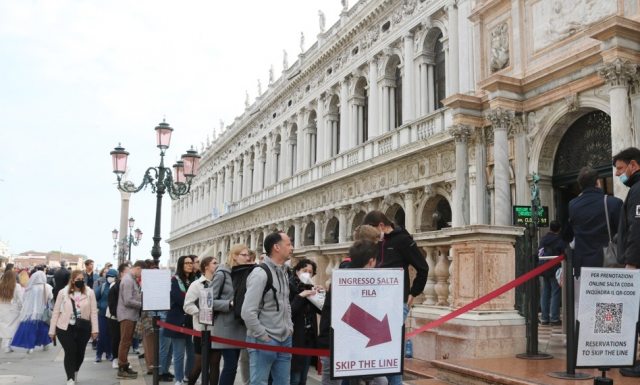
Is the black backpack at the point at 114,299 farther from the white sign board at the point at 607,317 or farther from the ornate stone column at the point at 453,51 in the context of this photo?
the ornate stone column at the point at 453,51

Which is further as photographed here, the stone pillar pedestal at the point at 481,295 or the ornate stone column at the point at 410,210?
the ornate stone column at the point at 410,210

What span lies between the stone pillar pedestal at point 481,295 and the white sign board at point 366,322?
2927mm

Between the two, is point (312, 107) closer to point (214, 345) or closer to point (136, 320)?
point (136, 320)

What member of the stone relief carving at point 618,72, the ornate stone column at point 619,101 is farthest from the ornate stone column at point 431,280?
the stone relief carving at point 618,72

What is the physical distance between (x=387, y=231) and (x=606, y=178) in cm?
901

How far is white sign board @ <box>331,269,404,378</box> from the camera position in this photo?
3.65 m

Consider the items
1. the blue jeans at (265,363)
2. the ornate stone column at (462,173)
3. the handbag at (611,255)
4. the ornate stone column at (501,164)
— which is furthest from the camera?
the ornate stone column at (462,173)

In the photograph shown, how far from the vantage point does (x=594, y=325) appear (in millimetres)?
4250

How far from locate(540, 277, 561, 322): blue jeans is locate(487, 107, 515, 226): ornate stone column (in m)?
3.51

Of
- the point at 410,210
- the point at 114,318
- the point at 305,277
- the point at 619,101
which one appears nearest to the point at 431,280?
the point at 305,277

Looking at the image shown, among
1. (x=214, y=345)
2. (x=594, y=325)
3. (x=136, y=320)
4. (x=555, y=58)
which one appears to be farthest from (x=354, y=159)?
(x=594, y=325)

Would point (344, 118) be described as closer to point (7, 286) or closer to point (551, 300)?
point (7, 286)

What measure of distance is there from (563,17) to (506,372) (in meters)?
10.3

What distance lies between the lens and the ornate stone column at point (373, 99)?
21991 mm
